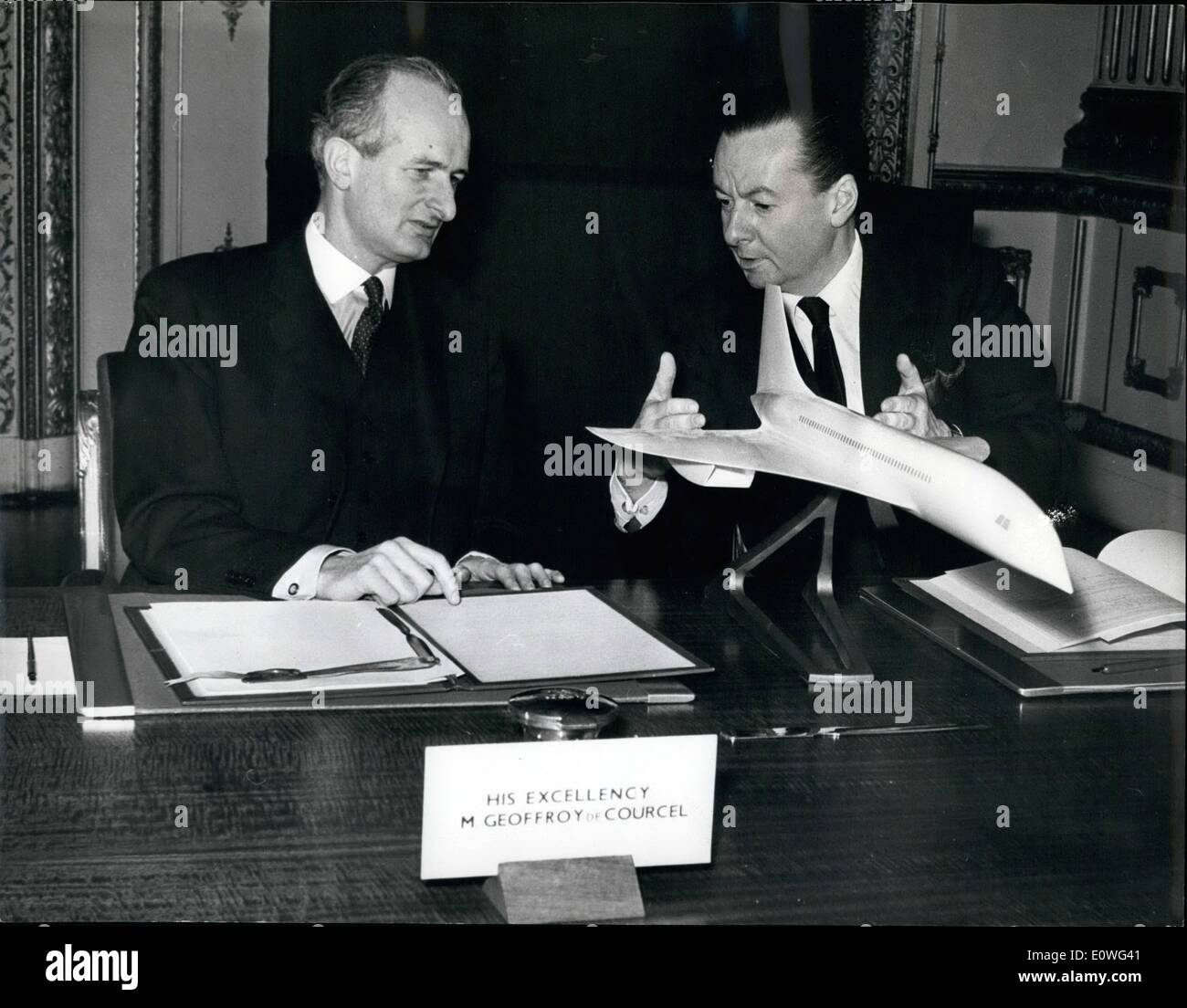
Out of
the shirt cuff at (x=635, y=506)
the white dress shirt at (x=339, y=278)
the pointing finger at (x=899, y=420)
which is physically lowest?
the shirt cuff at (x=635, y=506)

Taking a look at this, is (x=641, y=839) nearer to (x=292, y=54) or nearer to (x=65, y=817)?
(x=65, y=817)

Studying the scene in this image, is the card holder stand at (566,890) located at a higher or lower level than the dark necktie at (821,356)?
lower

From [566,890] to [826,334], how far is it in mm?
1504

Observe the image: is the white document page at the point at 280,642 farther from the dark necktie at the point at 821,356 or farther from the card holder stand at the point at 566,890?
the dark necktie at the point at 821,356

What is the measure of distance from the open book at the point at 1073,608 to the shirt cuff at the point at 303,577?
674 mm

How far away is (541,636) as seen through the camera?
1265 millimetres

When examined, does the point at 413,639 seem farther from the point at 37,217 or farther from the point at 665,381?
the point at 37,217

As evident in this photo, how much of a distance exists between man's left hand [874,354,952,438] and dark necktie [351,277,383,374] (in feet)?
2.89

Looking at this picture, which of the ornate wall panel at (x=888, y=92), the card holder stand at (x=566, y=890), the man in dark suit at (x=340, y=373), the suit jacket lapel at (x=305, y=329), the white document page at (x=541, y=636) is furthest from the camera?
the ornate wall panel at (x=888, y=92)

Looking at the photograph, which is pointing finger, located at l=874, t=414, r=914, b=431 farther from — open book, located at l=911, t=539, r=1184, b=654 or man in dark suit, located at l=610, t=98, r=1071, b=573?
man in dark suit, located at l=610, t=98, r=1071, b=573

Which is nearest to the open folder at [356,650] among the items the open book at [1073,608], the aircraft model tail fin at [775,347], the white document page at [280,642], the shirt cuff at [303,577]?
the white document page at [280,642]

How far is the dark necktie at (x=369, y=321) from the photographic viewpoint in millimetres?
2049

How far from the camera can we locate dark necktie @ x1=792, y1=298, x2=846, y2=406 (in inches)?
80.0

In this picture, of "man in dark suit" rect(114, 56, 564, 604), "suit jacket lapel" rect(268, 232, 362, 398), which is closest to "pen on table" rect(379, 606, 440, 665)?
"man in dark suit" rect(114, 56, 564, 604)
